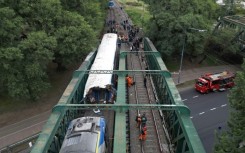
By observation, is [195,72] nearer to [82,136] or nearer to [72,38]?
[72,38]

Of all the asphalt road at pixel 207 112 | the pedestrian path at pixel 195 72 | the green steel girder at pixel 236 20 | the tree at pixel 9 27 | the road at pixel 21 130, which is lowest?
the asphalt road at pixel 207 112

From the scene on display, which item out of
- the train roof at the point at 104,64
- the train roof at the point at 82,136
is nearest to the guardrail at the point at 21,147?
the train roof at the point at 104,64

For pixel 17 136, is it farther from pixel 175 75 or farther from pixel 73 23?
pixel 175 75

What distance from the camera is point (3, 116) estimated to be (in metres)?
35.0

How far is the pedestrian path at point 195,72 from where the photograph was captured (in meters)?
47.4

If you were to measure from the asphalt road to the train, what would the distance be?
16.6m

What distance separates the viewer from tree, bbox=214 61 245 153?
16.4m

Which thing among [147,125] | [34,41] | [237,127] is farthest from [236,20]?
[237,127]

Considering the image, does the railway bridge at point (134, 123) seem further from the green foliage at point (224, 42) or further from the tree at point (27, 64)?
the green foliage at point (224, 42)

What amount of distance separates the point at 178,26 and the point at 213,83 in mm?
10559

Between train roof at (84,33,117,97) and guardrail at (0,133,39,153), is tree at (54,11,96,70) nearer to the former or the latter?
train roof at (84,33,117,97)

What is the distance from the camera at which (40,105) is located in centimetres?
3738

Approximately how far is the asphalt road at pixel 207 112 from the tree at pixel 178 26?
7.95 meters

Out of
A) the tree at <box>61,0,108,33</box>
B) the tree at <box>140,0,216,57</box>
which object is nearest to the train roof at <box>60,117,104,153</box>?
the tree at <box>61,0,108,33</box>
